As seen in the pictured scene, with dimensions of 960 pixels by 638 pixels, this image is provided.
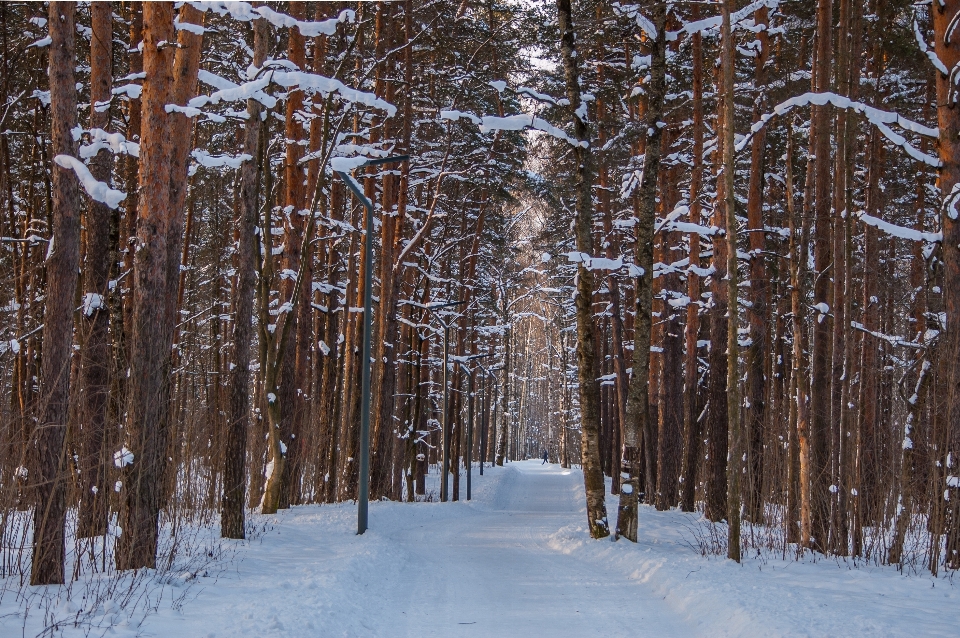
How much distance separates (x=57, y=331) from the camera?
709 centimetres

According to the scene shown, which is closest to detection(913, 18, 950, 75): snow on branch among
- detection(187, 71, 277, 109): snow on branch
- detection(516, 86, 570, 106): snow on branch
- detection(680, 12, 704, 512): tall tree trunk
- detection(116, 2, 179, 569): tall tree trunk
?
detection(516, 86, 570, 106): snow on branch

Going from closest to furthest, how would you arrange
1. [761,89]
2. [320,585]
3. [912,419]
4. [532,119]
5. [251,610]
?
[251,610] → [320,585] → [912,419] → [532,119] → [761,89]

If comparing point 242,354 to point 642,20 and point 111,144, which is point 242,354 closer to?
point 111,144

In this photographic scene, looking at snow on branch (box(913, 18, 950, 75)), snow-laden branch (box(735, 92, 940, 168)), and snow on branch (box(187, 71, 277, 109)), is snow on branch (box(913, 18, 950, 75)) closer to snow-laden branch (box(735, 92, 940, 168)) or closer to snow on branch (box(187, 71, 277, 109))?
snow-laden branch (box(735, 92, 940, 168))

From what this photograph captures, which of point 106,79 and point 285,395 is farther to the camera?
point 285,395

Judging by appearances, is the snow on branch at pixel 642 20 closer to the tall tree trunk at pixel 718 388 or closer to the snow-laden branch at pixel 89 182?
the tall tree trunk at pixel 718 388

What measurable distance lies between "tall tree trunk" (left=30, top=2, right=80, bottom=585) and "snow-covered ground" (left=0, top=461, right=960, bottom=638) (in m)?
1.32

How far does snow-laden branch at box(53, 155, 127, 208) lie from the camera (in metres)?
7.07

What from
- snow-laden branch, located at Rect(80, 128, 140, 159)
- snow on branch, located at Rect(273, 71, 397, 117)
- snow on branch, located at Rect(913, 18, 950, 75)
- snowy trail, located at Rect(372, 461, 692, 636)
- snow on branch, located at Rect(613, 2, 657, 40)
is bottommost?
snowy trail, located at Rect(372, 461, 692, 636)

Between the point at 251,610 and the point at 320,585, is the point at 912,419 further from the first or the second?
the point at 251,610

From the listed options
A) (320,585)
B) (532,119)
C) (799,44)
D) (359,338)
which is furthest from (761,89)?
(320,585)

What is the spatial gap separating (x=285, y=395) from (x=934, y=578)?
41.5 feet

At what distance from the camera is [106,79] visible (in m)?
11.0

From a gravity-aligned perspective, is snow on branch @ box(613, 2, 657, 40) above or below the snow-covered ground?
above
